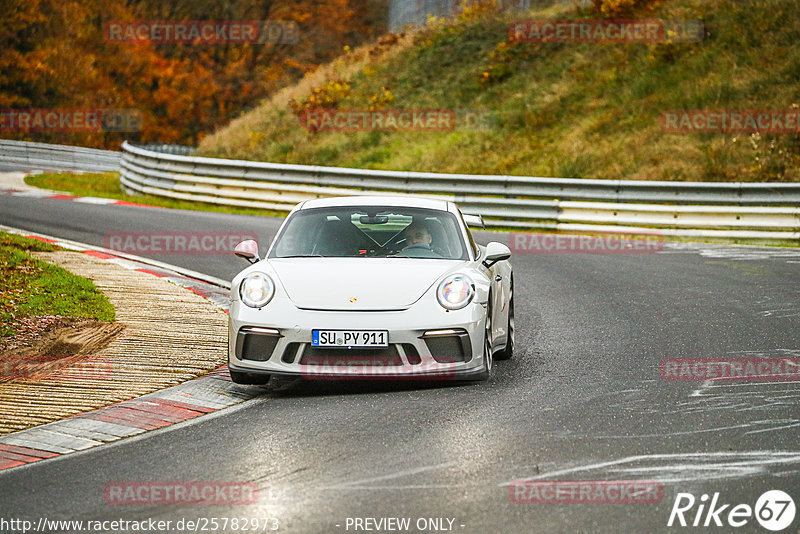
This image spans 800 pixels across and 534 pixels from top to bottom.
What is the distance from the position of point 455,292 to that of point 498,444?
184 centimetres

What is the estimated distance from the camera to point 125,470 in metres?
5.74

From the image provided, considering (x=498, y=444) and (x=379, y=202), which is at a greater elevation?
(x=379, y=202)

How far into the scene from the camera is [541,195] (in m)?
21.1

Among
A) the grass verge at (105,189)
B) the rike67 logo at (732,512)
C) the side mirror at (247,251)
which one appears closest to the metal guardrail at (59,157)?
the grass verge at (105,189)

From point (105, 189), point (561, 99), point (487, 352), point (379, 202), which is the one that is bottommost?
point (487, 352)

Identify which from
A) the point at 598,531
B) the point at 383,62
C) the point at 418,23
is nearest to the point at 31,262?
the point at 598,531

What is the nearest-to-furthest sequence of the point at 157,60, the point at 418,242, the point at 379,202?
the point at 418,242 < the point at 379,202 < the point at 157,60

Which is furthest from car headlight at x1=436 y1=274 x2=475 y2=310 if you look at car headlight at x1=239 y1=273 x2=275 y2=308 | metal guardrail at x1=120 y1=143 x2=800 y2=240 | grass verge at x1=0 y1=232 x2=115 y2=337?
metal guardrail at x1=120 y1=143 x2=800 y2=240

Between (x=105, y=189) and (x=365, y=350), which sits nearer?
(x=365, y=350)

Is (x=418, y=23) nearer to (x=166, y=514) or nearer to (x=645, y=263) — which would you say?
(x=645, y=263)

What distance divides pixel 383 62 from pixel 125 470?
1277 inches

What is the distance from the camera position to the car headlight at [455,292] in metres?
7.63

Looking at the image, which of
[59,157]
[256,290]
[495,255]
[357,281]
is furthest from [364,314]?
[59,157]

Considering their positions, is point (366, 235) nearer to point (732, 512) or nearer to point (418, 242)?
point (418, 242)
